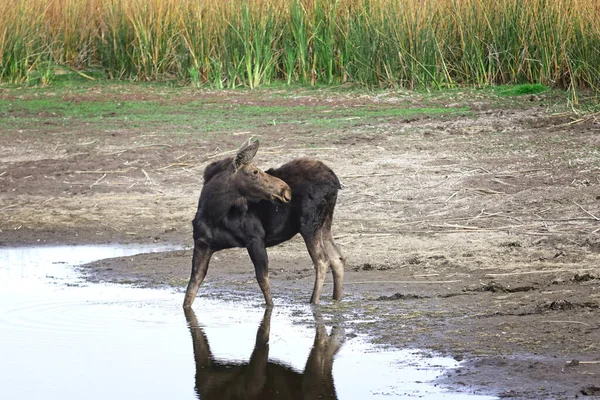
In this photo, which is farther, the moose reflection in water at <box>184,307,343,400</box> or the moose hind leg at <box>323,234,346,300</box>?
the moose hind leg at <box>323,234,346,300</box>

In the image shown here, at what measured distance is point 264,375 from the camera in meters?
6.95

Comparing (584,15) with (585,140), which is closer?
(585,140)

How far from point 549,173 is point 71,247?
5.06m

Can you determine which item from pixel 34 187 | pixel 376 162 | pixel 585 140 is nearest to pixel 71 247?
pixel 34 187

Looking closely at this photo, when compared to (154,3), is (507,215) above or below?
below

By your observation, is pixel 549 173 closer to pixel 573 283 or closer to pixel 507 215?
pixel 507 215

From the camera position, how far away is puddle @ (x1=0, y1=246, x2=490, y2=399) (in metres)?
6.63

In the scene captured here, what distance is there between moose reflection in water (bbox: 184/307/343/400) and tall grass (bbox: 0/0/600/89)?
995cm

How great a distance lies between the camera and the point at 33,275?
400 inches

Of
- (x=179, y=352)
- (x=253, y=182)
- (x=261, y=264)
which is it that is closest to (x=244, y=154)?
(x=253, y=182)

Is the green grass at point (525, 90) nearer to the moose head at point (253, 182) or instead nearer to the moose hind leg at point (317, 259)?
the moose hind leg at point (317, 259)

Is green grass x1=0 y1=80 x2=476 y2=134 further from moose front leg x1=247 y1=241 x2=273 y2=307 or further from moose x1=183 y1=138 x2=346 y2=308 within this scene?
moose front leg x1=247 y1=241 x2=273 y2=307

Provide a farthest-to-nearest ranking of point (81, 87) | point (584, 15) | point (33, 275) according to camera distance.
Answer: point (81, 87) < point (584, 15) < point (33, 275)

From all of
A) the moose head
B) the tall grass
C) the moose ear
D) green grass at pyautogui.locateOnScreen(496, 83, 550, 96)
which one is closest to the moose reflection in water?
the moose head
